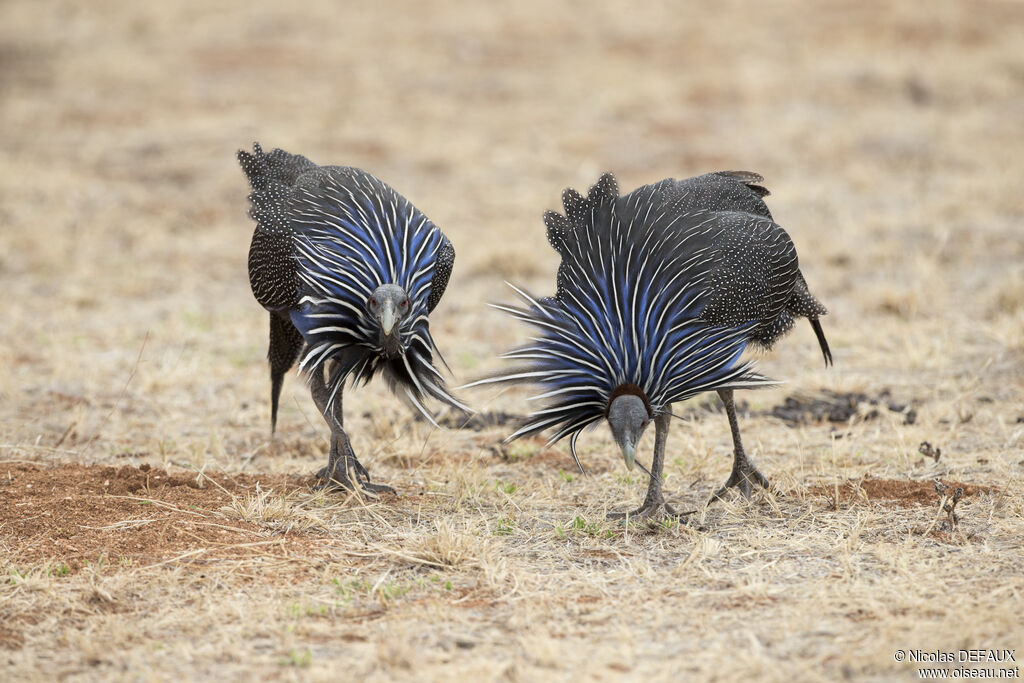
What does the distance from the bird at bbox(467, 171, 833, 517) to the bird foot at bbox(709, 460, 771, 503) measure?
1.17 feet

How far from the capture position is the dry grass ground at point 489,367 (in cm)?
366

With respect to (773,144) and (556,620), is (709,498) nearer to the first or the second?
Result: (556,620)

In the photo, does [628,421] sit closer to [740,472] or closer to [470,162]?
[740,472]

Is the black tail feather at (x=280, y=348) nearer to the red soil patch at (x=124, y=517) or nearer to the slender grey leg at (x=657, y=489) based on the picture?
the red soil patch at (x=124, y=517)

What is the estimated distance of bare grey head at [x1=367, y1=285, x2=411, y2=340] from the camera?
4.38 meters

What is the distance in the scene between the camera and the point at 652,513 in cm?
465

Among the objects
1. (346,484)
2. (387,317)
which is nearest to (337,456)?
(346,484)

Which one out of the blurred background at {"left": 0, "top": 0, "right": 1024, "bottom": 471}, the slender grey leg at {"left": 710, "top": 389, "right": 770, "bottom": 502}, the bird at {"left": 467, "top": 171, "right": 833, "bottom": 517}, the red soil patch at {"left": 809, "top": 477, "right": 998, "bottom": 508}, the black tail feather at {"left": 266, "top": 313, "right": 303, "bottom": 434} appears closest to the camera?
the bird at {"left": 467, "top": 171, "right": 833, "bottom": 517}

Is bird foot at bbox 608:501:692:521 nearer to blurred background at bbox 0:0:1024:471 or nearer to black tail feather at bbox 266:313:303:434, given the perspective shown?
blurred background at bbox 0:0:1024:471

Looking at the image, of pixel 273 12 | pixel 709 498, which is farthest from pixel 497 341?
pixel 273 12

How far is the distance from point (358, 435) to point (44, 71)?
38.2ft

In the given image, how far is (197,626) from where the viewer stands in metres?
3.67

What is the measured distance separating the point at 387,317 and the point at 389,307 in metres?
0.04

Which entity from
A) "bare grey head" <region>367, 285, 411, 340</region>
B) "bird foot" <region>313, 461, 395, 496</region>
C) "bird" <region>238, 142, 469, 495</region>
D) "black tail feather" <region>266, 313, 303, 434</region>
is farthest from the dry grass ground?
"bare grey head" <region>367, 285, 411, 340</region>
